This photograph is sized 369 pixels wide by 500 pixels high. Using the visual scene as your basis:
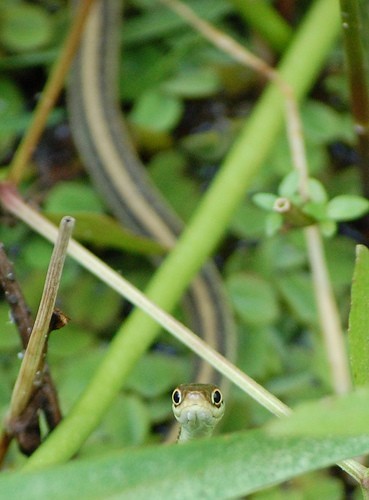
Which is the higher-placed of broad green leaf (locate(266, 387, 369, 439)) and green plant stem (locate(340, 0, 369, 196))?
green plant stem (locate(340, 0, 369, 196))

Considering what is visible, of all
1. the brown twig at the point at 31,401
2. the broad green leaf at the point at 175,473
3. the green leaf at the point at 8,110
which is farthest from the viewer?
the green leaf at the point at 8,110

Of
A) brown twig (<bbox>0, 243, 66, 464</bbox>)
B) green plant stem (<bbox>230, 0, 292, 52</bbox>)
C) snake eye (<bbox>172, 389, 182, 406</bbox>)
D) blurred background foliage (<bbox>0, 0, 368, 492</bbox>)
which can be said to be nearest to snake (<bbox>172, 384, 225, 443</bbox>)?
snake eye (<bbox>172, 389, 182, 406</bbox>)

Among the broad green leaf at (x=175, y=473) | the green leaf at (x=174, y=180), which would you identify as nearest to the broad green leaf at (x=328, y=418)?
the broad green leaf at (x=175, y=473)

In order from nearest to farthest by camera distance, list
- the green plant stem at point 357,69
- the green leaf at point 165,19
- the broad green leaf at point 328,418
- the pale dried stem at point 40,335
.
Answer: the broad green leaf at point 328,418
the pale dried stem at point 40,335
the green plant stem at point 357,69
the green leaf at point 165,19

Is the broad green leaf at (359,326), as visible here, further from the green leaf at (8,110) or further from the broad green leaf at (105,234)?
the green leaf at (8,110)

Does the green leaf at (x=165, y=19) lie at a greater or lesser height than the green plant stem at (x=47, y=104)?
greater

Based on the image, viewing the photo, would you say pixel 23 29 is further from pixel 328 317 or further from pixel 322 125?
pixel 328 317

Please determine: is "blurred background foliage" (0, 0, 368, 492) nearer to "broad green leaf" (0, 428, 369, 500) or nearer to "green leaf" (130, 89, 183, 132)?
"green leaf" (130, 89, 183, 132)

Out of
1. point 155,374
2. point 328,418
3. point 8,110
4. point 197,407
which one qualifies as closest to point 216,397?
point 197,407
